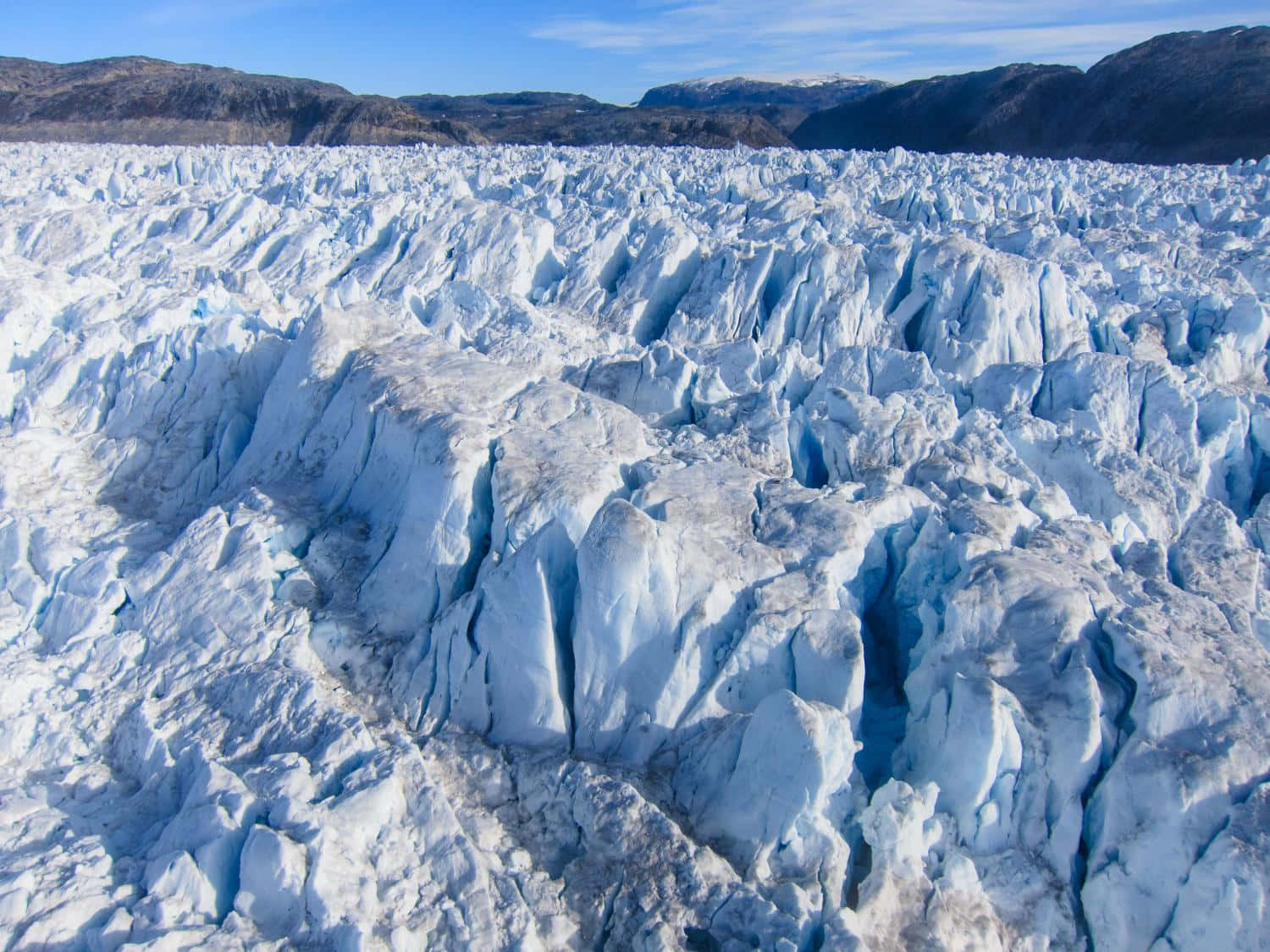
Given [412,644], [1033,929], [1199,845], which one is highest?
[412,644]

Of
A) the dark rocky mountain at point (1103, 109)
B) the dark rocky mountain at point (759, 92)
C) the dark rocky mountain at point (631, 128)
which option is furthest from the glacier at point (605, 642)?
the dark rocky mountain at point (759, 92)

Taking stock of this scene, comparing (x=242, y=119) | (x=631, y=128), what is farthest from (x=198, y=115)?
(x=631, y=128)

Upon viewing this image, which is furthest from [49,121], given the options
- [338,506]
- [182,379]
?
[338,506]

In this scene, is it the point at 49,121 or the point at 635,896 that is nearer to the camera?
the point at 635,896

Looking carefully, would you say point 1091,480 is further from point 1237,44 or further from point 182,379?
point 1237,44

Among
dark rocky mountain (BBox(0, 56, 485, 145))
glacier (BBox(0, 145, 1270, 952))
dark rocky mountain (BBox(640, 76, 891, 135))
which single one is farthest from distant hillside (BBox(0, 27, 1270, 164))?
glacier (BBox(0, 145, 1270, 952))

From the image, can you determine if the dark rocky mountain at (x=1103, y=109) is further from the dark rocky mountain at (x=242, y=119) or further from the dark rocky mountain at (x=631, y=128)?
the dark rocky mountain at (x=242, y=119)
